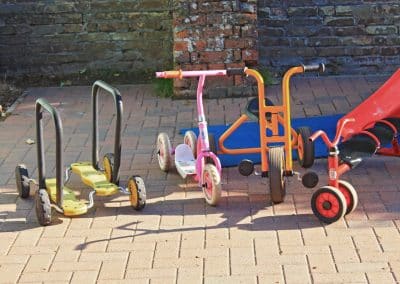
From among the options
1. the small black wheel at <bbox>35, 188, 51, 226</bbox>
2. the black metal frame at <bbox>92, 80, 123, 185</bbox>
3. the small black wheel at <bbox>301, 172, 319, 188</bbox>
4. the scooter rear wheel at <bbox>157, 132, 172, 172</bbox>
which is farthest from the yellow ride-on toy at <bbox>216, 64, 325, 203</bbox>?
the small black wheel at <bbox>35, 188, 51, 226</bbox>

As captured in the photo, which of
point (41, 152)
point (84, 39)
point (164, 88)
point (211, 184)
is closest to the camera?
point (41, 152)

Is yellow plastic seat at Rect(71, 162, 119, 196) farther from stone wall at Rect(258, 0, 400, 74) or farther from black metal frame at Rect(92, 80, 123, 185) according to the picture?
stone wall at Rect(258, 0, 400, 74)

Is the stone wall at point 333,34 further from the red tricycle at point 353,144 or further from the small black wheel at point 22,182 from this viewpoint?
the small black wheel at point 22,182

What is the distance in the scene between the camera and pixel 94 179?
17.2 ft

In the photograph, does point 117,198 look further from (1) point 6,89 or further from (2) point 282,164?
(1) point 6,89

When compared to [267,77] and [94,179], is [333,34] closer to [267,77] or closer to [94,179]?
[267,77]

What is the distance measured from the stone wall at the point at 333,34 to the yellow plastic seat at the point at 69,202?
14.1ft

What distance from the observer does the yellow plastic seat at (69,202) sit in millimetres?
4898

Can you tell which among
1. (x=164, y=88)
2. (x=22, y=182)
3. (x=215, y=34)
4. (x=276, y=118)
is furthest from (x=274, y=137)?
(x=164, y=88)

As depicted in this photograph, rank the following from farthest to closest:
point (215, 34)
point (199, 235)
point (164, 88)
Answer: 1. point (164, 88)
2. point (215, 34)
3. point (199, 235)

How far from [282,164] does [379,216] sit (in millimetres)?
661

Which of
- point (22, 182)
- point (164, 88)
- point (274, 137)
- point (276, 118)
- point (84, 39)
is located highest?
point (276, 118)

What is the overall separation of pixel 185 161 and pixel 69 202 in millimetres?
948

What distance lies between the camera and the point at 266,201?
16.9ft
